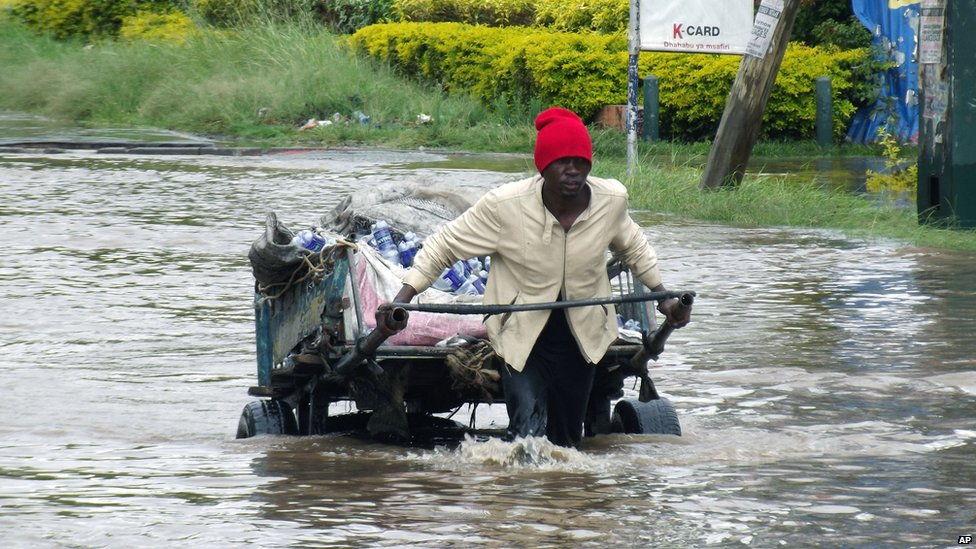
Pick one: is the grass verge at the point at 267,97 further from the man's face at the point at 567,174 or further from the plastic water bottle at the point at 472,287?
the man's face at the point at 567,174

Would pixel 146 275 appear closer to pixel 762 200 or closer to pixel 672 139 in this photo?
pixel 762 200

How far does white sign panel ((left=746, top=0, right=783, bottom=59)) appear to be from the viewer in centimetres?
1554

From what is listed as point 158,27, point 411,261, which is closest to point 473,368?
point 411,261

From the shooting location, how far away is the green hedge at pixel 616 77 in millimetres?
22859

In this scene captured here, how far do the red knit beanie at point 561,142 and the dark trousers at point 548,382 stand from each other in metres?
0.64

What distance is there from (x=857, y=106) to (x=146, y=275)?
1385 centimetres

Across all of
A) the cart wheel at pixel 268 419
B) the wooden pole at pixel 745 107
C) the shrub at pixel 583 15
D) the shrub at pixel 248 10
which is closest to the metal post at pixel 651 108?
the shrub at pixel 583 15

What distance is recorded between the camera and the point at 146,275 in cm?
1246

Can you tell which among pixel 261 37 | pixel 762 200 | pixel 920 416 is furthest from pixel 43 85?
pixel 920 416

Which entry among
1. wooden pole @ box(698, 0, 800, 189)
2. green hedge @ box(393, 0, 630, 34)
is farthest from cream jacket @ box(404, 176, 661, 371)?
green hedge @ box(393, 0, 630, 34)

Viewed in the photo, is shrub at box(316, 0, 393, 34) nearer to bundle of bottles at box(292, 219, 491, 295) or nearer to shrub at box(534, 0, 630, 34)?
shrub at box(534, 0, 630, 34)

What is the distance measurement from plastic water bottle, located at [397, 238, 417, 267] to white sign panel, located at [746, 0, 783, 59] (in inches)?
356

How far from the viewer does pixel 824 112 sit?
22359 mm

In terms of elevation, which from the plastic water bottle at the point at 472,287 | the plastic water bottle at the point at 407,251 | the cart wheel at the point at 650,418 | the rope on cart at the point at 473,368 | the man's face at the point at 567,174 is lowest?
the cart wheel at the point at 650,418
